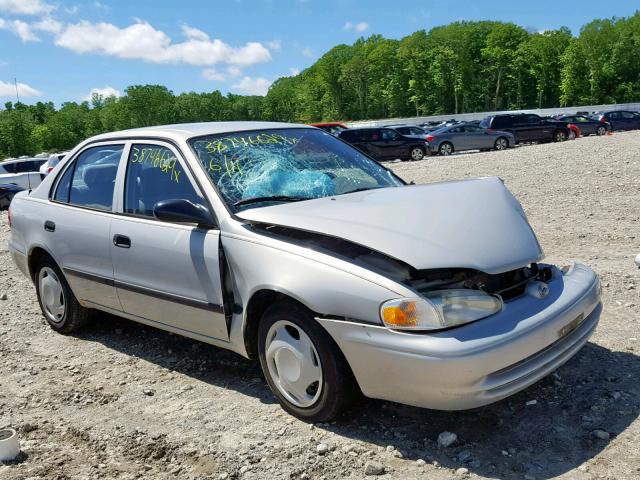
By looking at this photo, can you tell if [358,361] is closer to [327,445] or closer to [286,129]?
[327,445]

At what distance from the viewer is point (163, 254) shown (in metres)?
4.05

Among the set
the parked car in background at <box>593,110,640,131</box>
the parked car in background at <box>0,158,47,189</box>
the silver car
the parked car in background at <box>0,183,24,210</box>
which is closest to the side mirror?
the silver car

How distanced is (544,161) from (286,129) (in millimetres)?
12157

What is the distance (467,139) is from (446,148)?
1.01 meters

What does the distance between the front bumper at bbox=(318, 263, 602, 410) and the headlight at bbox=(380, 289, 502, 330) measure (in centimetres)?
4

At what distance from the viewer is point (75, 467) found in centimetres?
330

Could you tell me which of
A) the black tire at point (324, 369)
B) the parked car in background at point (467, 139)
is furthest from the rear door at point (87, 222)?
the parked car in background at point (467, 139)

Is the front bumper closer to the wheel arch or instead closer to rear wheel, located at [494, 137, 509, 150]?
the wheel arch

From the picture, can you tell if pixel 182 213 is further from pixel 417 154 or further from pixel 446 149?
pixel 446 149

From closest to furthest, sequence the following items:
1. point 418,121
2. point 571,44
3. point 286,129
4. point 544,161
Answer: point 286,129, point 544,161, point 418,121, point 571,44

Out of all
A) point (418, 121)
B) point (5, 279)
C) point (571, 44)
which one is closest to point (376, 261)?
point (5, 279)

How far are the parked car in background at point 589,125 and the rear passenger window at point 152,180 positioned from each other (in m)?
34.0

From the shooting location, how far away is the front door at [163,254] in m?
3.82

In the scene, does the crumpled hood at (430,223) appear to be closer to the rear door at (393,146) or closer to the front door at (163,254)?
the front door at (163,254)
